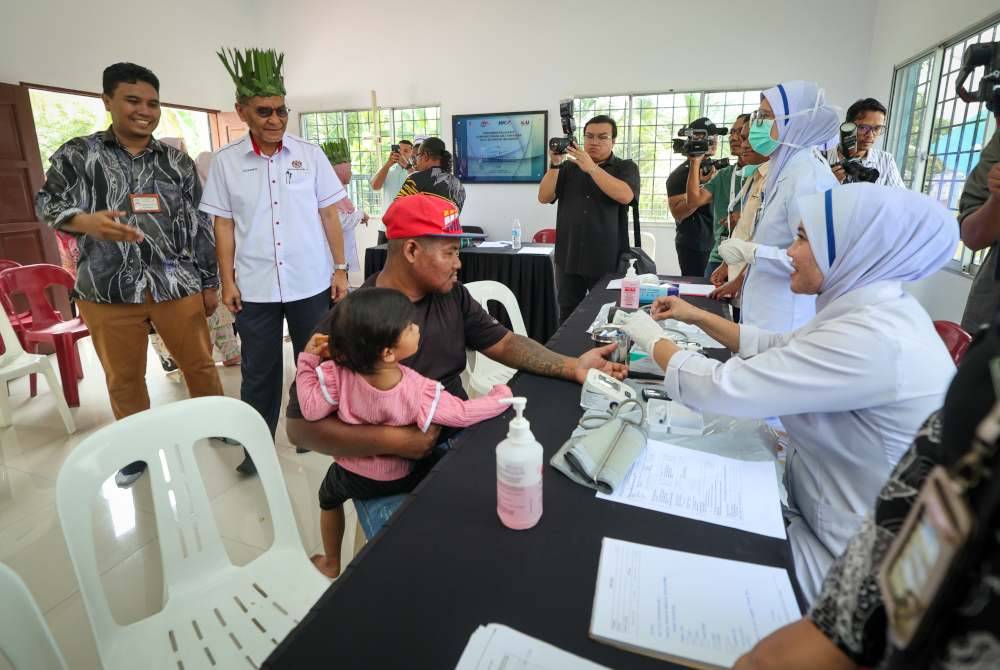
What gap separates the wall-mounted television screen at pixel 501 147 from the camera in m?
5.89

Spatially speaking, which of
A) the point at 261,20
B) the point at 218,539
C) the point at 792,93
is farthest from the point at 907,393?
the point at 261,20

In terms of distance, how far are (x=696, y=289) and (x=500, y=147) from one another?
403 cm

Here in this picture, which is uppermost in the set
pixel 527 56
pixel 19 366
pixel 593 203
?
pixel 527 56

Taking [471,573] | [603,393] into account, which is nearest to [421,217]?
[603,393]

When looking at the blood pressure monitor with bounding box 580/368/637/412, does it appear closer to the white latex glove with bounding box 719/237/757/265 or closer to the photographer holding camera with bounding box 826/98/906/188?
the white latex glove with bounding box 719/237/757/265

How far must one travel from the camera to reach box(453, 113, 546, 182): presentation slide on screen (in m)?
5.90

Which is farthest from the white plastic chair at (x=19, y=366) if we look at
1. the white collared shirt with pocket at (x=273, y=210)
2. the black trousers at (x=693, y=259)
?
the black trousers at (x=693, y=259)

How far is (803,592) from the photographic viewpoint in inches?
28.8

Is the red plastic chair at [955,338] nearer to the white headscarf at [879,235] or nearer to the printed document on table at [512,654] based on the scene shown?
the white headscarf at [879,235]

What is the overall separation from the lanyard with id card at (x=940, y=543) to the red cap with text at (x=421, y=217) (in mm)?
1163

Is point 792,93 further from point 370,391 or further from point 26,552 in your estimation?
point 26,552

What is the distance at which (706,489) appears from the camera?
3.11 feet

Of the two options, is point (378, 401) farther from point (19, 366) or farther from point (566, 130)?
point (19, 366)

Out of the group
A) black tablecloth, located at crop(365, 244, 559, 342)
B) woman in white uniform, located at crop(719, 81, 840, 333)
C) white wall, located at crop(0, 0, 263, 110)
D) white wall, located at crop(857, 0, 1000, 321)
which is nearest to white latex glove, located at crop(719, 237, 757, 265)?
woman in white uniform, located at crop(719, 81, 840, 333)
